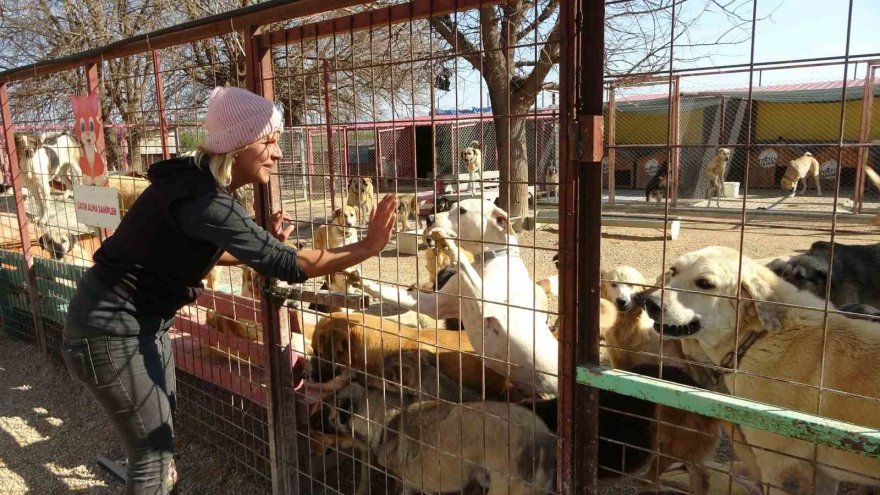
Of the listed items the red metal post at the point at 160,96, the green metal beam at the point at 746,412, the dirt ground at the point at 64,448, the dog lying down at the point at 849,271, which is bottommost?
the dirt ground at the point at 64,448

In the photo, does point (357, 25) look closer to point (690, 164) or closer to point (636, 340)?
point (636, 340)

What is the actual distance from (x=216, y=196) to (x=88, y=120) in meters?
3.32

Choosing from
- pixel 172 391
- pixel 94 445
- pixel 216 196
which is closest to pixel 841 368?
pixel 216 196

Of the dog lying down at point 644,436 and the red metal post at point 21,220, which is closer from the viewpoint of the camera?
the dog lying down at point 644,436

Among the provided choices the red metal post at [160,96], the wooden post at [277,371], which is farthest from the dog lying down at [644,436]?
the red metal post at [160,96]

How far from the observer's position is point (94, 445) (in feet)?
15.3

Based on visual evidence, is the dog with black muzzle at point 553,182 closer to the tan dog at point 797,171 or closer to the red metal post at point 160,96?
the red metal post at point 160,96

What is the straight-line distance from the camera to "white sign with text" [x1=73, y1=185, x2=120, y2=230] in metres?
4.57

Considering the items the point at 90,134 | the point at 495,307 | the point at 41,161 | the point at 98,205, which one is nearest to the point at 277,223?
the point at 495,307

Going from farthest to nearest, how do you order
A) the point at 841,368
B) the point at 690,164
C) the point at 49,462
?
the point at 690,164, the point at 49,462, the point at 841,368

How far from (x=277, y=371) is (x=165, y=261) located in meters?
1.25

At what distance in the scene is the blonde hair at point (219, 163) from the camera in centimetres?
245

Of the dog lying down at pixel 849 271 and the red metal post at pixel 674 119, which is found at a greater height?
the red metal post at pixel 674 119

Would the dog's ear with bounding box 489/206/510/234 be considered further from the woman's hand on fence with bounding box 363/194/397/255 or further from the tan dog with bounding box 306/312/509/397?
the woman's hand on fence with bounding box 363/194/397/255
